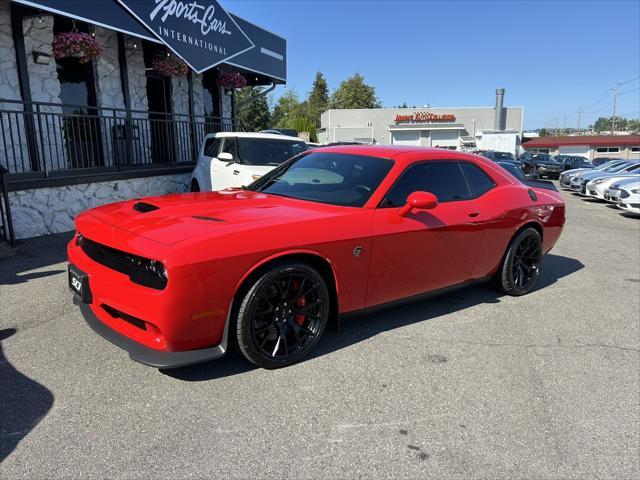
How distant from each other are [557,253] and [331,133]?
51984 mm

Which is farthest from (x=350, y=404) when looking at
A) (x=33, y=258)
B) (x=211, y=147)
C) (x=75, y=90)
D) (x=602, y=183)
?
(x=602, y=183)

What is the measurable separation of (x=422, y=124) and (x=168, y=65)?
49.9 metres

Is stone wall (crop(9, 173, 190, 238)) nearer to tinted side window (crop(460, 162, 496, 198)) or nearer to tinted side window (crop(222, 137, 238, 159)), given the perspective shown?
tinted side window (crop(222, 137, 238, 159))

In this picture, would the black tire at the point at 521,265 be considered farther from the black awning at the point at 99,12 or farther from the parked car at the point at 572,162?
the parked car at the point at 572,162

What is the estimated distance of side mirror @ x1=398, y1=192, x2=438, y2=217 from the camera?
12.1ft

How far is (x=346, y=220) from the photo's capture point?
3.49 metres

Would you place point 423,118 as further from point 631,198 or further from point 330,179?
point 330,179

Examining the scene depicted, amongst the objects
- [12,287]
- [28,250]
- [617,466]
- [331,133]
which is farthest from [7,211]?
[331,133]

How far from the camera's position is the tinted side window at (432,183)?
3.92 metres

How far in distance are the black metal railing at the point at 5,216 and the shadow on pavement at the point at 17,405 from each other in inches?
160

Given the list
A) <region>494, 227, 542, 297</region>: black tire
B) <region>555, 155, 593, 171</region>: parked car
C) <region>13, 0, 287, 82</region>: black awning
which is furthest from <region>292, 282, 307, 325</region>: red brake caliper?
<region>555, 155, 593, 171</region>: parked car

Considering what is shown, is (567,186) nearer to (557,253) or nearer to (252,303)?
(557,253)

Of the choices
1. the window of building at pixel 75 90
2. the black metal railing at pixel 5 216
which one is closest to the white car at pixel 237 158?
the window of building at pixel 75 90

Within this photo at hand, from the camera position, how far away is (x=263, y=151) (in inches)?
345
